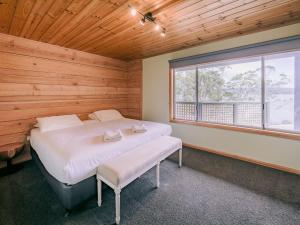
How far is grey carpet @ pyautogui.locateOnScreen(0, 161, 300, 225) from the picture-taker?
145 centimetres

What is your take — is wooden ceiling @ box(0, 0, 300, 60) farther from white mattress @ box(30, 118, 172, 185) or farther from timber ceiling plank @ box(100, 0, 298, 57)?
white mattress @ box(30, 118, 172, 185)

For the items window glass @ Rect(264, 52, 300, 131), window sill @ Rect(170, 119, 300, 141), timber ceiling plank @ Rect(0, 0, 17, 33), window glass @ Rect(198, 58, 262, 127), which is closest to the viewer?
timber ceiling plank @ Rect(0, 0, 17, 33)

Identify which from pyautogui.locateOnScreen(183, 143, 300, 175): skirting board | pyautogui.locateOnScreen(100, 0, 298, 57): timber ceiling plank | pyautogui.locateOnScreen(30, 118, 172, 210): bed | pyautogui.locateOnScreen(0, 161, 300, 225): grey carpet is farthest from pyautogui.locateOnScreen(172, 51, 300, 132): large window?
pyautogui.locateOnScreen(30, 118, 172, 210): bed

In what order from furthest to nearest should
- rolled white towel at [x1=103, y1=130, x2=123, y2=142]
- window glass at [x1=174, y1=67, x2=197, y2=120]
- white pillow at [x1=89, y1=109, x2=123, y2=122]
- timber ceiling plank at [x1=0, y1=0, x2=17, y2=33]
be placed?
1. window glass at [x1=174, y1=67, x2=197, y2=120]
2. white pillow at [x1=89, y1=109, x2=123, y2=122]
3. rolled white towel at [x1=103, y1=130, x2=123, y2=142]
4. timber ceiling plank at [x1=0, y1=0, x2=17, y2=33]

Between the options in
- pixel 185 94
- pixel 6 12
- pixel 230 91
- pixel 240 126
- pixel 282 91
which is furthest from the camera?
pixel 185 94

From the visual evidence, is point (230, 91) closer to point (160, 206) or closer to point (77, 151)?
point (160, 206)

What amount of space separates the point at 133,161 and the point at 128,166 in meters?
0.12

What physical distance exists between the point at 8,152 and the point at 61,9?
87.7 inches

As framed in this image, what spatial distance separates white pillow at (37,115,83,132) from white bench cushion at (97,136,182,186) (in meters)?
1.47

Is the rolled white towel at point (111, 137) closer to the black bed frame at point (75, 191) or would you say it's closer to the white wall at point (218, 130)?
the black bed frame at point (75, 191)

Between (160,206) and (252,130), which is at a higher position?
(252,130)

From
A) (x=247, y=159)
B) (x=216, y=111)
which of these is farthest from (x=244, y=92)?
(x=247, y=159)

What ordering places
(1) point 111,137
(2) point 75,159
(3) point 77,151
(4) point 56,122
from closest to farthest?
(2) point 75,159 < (3) point 77,151 < (1) point 111,137 < (4) point 56,122

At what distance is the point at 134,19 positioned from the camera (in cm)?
199
